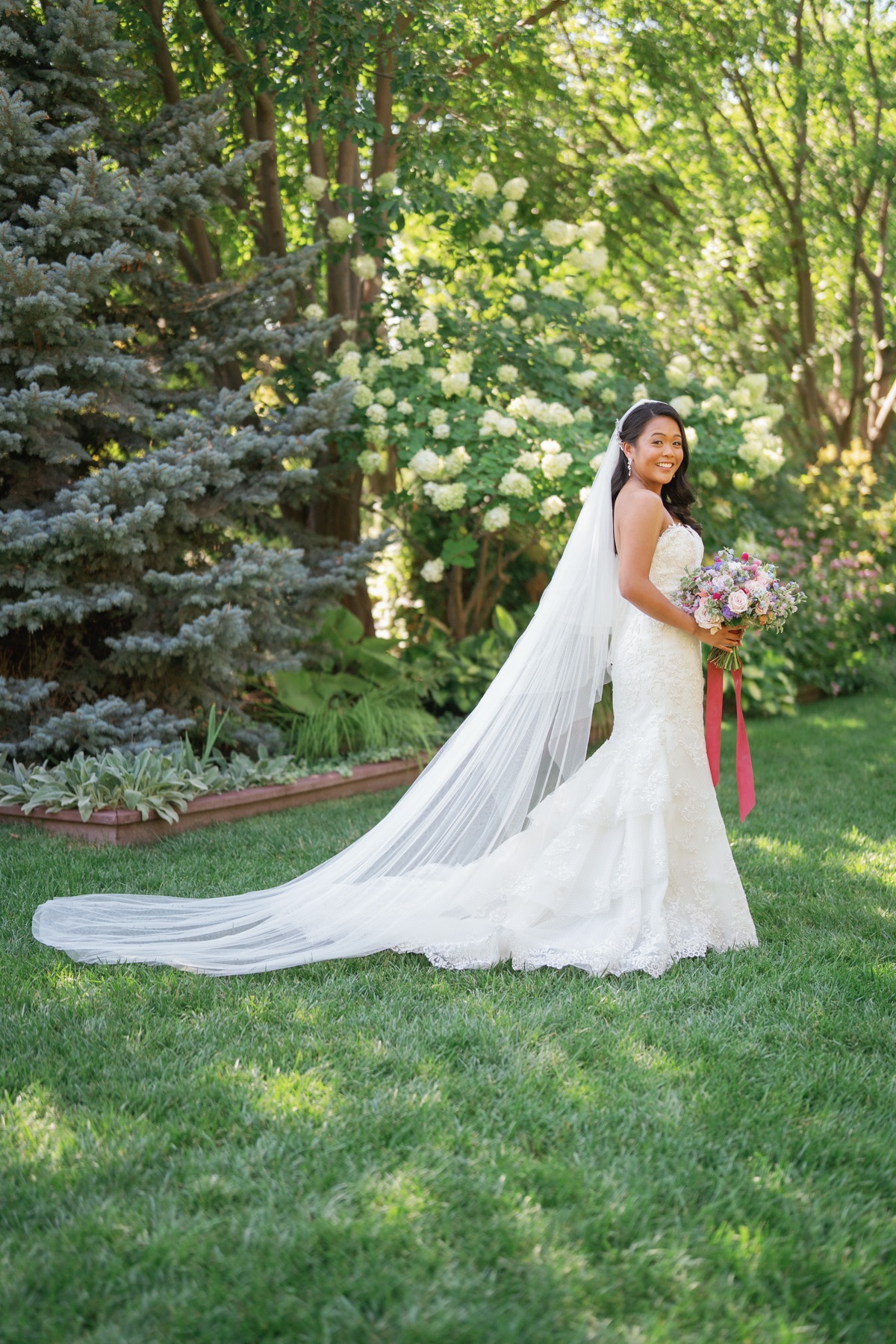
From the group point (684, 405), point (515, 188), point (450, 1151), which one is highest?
point (515, 188)

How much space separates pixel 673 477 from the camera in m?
4.24

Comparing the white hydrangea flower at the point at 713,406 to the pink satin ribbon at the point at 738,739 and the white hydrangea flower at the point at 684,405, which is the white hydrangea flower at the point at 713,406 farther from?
the pink satin ribbon at the point at 738,739

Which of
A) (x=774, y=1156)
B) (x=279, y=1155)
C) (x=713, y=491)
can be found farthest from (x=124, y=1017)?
(x=713, y=491)

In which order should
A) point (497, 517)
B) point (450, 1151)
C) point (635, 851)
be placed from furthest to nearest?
point (497, 517)
point (635, 851)
point (450, 1151)

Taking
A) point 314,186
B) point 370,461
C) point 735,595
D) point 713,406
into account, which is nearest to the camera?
point 735,595

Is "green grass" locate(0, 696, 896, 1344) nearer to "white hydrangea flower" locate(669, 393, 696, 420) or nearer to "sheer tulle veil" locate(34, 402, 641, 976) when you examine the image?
"sheer tulle veil" locate(34, 402, 641, 976)

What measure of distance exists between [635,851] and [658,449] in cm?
153

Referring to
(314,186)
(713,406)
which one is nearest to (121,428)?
(314,186)

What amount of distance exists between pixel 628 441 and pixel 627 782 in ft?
4.41

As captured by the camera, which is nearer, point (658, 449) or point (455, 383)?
point (658, 449)

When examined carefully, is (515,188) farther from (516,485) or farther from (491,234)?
(516,485)

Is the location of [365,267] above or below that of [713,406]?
above

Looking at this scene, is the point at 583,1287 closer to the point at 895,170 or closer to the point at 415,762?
the point at 415,762

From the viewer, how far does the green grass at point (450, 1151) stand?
1.99 m
